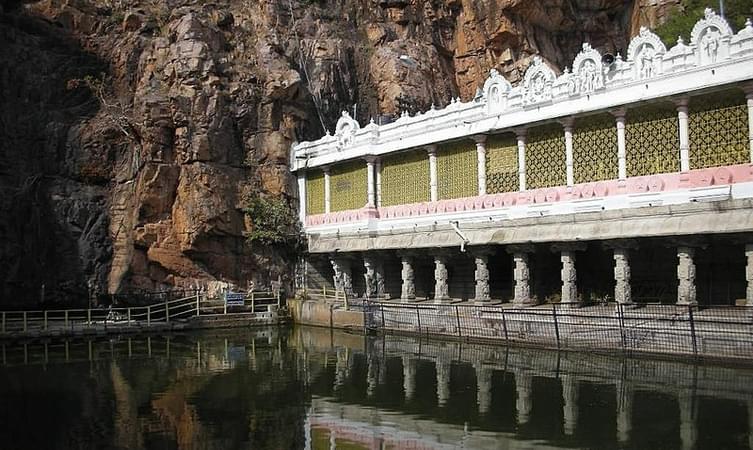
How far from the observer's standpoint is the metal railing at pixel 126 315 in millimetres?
26766

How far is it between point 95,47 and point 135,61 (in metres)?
2.89

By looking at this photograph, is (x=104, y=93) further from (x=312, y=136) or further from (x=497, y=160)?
(x=497, y=160)

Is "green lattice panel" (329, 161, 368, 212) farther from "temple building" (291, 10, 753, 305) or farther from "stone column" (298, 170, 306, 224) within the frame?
"stone column" (298, 170, 306, 224)

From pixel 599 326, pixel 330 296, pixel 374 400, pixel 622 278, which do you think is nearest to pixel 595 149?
pixel 622 278

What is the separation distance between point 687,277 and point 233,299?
1826 centimetres

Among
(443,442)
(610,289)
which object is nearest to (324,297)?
(610,289)

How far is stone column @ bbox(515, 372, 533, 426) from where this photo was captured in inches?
535

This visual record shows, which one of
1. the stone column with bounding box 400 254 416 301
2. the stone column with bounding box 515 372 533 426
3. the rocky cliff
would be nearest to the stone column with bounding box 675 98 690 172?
the stone column with bounding box 515 372 533 426

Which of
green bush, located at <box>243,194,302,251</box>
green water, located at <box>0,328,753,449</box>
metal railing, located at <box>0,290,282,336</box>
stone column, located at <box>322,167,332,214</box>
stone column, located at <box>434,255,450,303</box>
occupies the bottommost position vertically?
green water, located at <box>0,328,753,449</box>

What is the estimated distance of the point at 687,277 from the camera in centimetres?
1962

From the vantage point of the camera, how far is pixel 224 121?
33656 mm

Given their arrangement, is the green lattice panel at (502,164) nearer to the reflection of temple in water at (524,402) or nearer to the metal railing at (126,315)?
the reflection of temple in water at (524,402)

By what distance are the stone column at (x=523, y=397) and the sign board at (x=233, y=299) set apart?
1600cm

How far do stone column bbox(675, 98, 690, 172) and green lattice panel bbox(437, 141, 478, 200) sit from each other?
7.79 m
